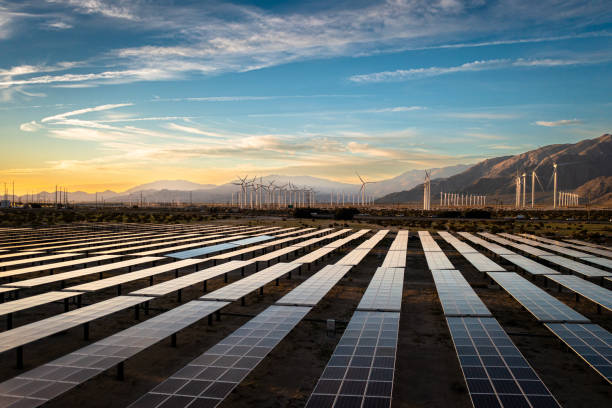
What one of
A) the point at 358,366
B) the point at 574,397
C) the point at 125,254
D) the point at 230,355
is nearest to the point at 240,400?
the point at 230,355

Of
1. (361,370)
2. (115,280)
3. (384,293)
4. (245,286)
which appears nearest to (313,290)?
(384,293)

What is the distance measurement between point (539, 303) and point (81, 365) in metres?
16.1

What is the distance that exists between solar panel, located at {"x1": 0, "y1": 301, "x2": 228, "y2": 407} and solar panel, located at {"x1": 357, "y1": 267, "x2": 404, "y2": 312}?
679 cm

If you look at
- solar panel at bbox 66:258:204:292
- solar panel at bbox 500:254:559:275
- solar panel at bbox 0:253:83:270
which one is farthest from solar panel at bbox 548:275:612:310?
solar panel at bbox 0:253:83:270

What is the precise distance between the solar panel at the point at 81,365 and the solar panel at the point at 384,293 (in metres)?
6.79

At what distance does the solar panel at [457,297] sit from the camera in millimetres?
15211

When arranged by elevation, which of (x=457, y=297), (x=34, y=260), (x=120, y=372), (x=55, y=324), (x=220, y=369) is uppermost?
(x=34, y=260)

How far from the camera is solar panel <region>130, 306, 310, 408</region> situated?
29.1ft

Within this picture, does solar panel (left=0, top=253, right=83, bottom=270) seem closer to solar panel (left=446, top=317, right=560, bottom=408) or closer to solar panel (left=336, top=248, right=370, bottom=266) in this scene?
solar panel (left=336, top=248, right=370, bottom=266)

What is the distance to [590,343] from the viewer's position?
12039 millimetres

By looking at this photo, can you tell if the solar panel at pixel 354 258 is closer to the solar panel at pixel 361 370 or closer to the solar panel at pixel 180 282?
the solar panel at pixel 180 282

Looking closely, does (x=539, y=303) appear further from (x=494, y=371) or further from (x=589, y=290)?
(x=494, y=371)

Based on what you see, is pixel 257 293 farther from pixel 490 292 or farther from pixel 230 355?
pixel 490 292

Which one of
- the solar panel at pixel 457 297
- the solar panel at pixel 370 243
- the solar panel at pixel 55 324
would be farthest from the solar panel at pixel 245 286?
the solar panel at pixel 370 243
